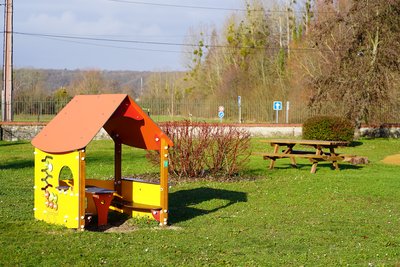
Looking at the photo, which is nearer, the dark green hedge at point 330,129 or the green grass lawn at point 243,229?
the green grass lawn at point 243,229

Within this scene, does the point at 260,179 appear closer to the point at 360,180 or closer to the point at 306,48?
the point at 360,180

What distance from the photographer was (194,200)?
13477 millimetres

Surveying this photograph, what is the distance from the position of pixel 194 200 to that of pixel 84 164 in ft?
12.6

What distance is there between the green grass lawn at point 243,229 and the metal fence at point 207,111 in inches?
683

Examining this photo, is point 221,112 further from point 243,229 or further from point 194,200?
point 243,229

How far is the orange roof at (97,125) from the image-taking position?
10.4m

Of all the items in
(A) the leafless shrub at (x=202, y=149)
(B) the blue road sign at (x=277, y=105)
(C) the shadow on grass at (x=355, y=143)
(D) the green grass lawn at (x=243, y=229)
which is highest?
(B) the blue road sign at (x=277, y=105)

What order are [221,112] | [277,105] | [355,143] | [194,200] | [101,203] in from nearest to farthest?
[101,203]
[194,200]
[355,143]
[277,105]
[221,112]

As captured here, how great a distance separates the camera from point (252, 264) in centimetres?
793

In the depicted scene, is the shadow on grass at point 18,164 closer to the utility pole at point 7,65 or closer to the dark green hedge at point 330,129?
the utility pole at point 7,65

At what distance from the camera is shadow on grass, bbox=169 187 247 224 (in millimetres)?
11814

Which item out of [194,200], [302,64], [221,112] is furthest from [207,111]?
[194,200]

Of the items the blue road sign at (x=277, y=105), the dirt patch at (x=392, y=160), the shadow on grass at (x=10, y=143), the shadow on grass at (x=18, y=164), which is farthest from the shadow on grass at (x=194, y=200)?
the blue road sign at (x=277, y=105)

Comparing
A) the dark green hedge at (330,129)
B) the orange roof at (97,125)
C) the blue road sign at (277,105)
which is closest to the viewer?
the orange roof at (97,125)
